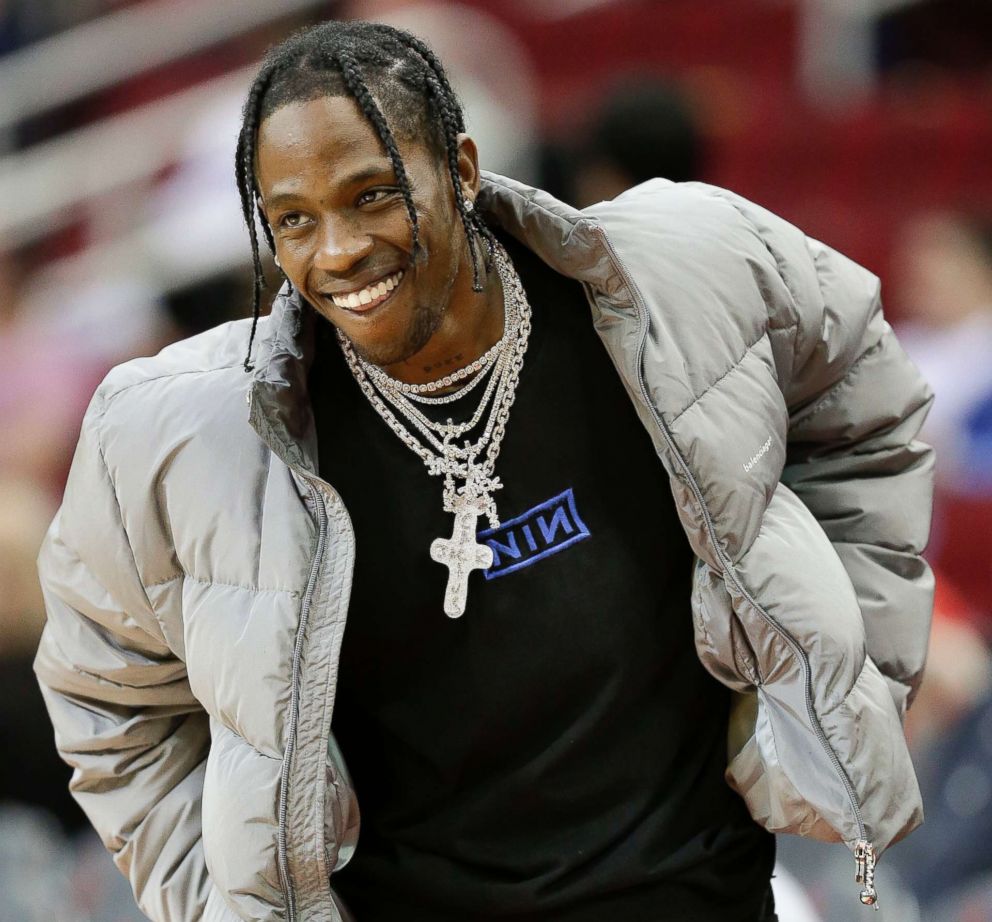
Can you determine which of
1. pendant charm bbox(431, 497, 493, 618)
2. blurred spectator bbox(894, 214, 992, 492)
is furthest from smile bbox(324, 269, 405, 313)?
blurred spectator bbox(894, 214, 992, 492)

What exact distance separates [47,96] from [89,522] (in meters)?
3.02

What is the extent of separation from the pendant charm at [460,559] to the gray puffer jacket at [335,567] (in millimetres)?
108

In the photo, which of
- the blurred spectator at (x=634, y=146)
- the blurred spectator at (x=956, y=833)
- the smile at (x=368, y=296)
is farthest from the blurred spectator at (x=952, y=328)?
the smile at (x=368, y=296)

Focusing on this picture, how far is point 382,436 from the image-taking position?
1.54 m

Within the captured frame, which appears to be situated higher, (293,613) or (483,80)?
(293,613)

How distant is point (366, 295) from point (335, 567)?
0.25m

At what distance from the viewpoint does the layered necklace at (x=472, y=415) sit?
1.51 meters

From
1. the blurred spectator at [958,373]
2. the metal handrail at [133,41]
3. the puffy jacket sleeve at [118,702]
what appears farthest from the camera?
the metal handrail at [133,41]

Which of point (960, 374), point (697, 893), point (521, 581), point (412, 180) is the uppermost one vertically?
point (412, 180)

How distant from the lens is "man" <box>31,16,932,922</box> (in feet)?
4.59

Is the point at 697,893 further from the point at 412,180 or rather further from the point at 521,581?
the point at 412,180

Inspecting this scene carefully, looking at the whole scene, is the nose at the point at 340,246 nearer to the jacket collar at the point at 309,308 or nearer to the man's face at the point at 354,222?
the man's face at the point at 354,222

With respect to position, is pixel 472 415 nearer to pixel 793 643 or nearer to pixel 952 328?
pixel 793 643

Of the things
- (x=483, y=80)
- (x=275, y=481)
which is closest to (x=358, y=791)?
(x=275, y=481)
